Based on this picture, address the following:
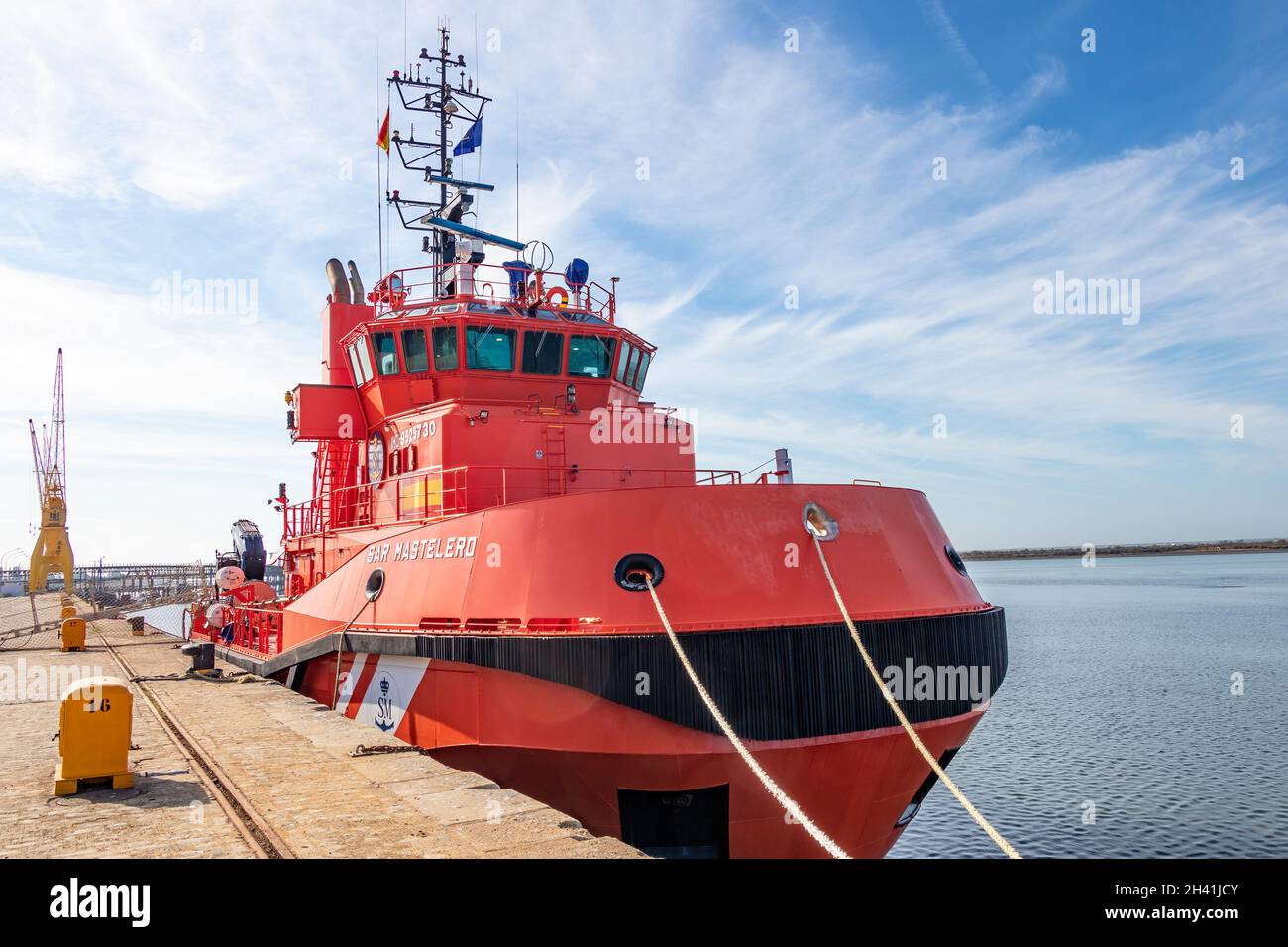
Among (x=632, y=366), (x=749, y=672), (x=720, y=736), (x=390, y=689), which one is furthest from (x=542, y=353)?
(x=720, y=736)

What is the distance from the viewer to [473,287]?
12.9 metres

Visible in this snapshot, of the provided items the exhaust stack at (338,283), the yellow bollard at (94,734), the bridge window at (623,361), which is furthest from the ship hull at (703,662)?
the exhaust stack at (338,283)

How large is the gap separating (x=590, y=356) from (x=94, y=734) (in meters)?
7.54

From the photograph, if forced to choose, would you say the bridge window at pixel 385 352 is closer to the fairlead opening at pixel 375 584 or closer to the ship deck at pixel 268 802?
the fairlead opening at pixel 375 584

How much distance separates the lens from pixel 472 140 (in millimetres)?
17109

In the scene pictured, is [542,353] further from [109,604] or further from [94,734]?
[109,604]

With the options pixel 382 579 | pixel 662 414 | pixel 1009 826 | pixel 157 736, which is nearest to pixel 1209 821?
pixel 1009 826

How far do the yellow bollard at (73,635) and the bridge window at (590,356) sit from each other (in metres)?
15.8

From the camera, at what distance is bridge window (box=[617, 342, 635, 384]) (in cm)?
1275

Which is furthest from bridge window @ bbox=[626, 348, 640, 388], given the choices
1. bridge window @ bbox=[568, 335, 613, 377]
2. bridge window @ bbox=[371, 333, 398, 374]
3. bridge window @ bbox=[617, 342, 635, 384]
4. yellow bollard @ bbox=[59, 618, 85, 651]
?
yellow bollard @ bbox=[59, 618, 85, 651]

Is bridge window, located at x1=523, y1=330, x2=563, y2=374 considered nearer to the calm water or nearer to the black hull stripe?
the black hull stripe

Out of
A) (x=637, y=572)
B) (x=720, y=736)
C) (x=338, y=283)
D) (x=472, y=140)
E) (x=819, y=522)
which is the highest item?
(x=472, y=140)

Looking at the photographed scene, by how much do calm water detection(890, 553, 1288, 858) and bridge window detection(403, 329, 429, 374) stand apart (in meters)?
9.83
